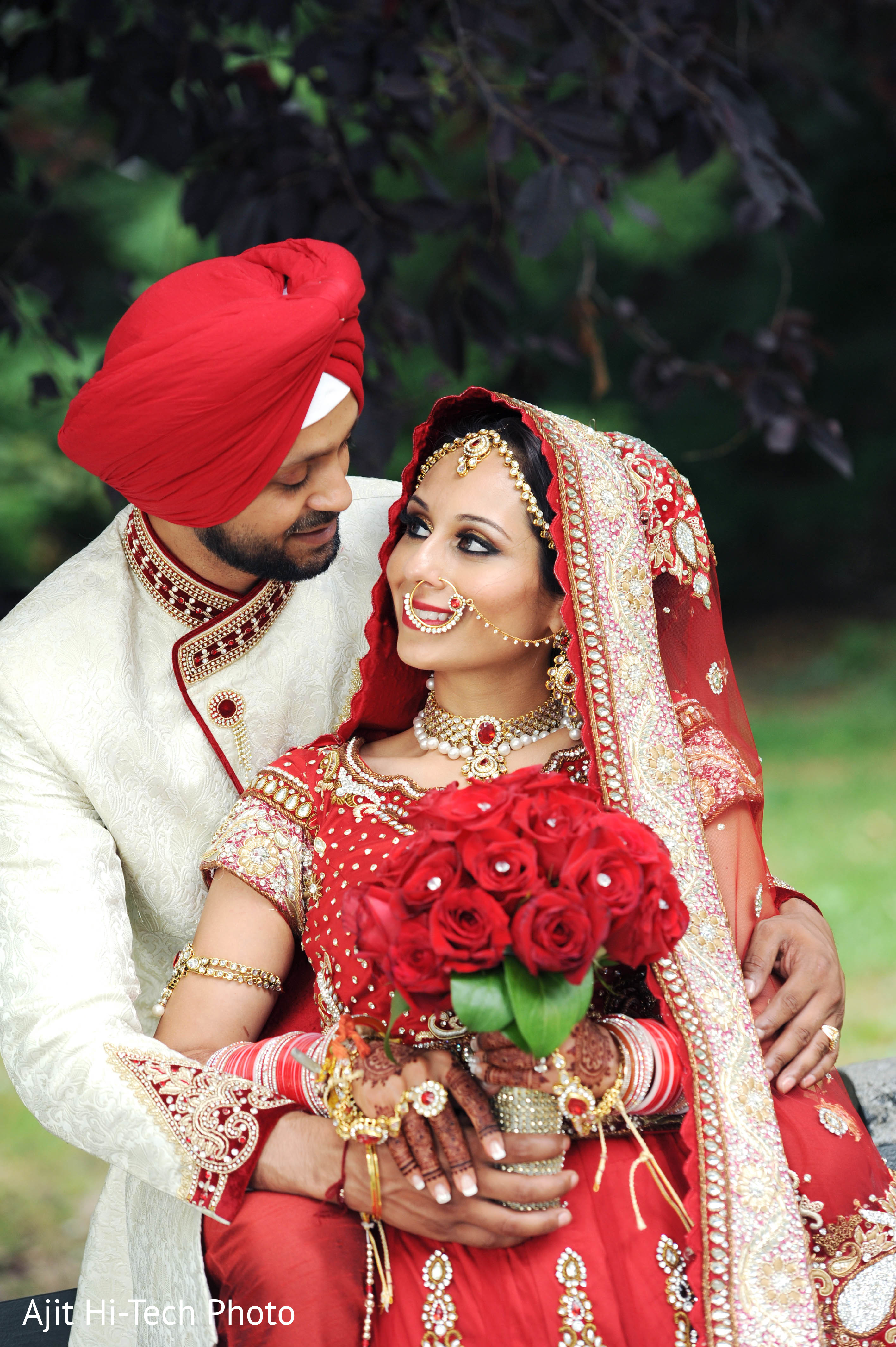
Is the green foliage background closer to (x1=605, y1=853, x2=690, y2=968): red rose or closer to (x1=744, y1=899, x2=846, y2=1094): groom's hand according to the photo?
(x1=744, y1=899, x2=846, y2=1094): groom's hand

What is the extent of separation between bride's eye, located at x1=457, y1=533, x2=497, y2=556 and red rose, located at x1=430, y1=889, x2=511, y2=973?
0.81 metres

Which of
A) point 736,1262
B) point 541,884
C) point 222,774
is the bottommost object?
point 736,1262

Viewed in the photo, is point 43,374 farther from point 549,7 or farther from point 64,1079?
point 64,1079

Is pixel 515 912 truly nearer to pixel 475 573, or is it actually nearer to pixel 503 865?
pixel 503 865

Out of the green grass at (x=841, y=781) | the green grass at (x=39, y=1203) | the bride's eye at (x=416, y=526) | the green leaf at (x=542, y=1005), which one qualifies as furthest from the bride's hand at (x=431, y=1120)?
the green grass at (x=841, y=781)

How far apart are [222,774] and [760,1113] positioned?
1.12 metres

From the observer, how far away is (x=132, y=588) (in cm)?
254

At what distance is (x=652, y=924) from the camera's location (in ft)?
5.75

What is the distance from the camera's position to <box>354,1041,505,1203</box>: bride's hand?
185cm

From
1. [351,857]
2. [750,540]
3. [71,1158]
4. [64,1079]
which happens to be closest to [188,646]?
[351,857]

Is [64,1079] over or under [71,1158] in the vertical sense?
over

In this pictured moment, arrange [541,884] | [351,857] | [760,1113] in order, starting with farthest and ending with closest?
[351,857] < [760,1113] < [541,884]

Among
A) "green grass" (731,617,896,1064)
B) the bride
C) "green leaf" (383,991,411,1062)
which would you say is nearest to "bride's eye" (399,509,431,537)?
the bride

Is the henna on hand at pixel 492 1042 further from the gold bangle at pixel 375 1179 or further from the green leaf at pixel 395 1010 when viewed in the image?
the gold bangle at pixel 375 1179
